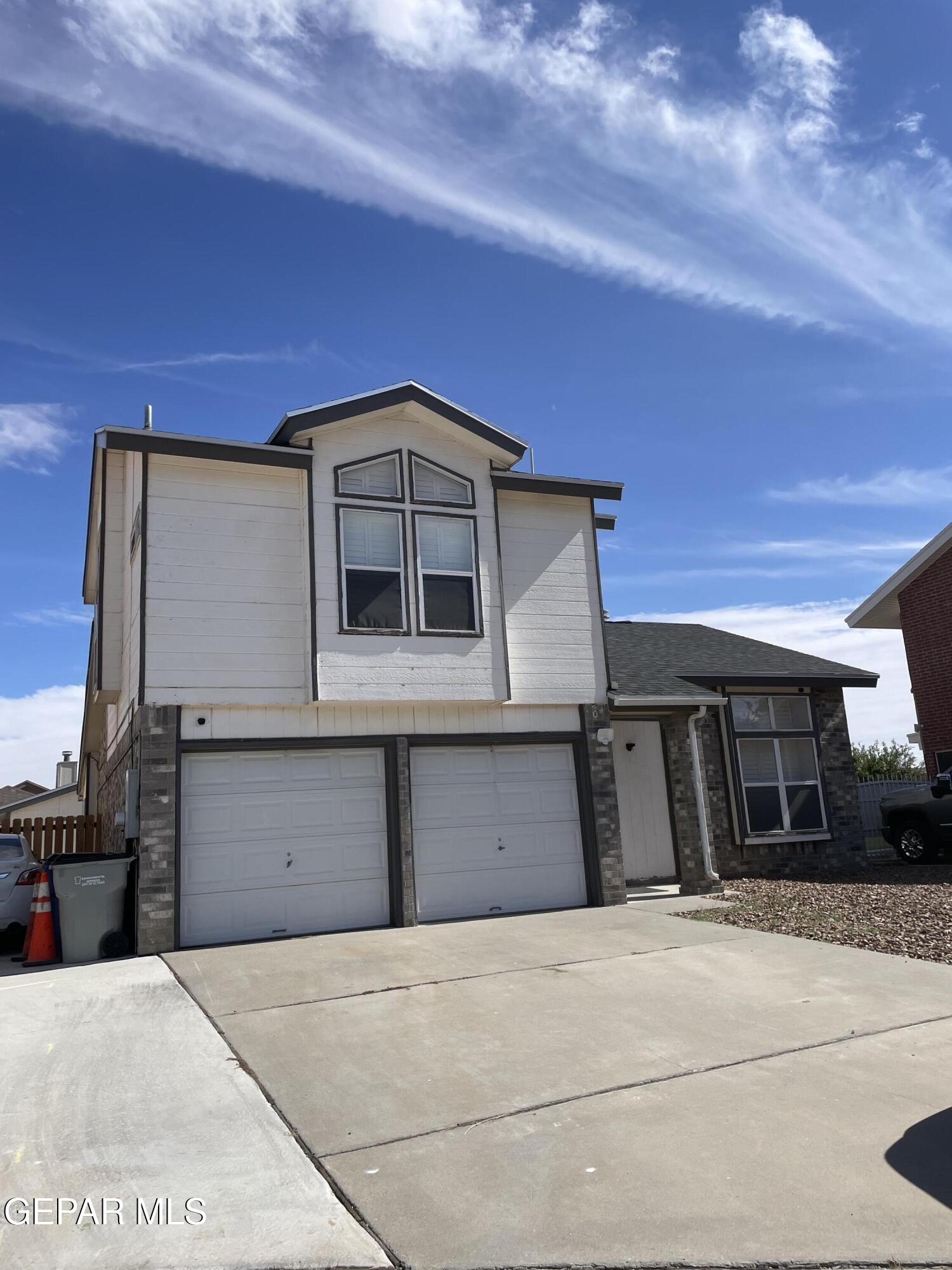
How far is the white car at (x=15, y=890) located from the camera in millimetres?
10422

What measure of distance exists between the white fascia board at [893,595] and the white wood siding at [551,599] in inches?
431

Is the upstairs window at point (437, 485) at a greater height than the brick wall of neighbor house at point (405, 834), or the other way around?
the upstairs window at point (437, 485)

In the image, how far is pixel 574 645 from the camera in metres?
12.5

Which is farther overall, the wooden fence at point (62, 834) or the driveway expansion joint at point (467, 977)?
the wooden fence at point (62, 834)

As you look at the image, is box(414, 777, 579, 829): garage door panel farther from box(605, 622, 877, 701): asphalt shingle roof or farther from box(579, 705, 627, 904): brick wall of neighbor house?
box(605, 622, 877, 701): asphalt shingle roof

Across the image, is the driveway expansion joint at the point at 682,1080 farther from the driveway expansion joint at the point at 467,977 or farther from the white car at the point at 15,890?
the white car at the point at 15,890

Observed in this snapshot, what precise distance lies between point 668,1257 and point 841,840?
13.5m

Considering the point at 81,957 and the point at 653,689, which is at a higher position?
the point at 653,689

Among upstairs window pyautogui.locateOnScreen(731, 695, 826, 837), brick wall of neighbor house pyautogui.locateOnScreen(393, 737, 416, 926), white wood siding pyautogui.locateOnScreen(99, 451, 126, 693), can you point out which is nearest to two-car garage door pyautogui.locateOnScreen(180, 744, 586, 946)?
brick wall of neighbor house pyautogui.locateOnScreen(393, 737, 416, 926)

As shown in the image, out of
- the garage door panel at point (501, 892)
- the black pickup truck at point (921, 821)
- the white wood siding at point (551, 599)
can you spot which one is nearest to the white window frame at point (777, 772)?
the black pickup truck at point (921, 821)

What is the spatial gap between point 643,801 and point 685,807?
0.79 metres

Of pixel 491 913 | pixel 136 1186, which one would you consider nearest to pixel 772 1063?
pixel 136 1186

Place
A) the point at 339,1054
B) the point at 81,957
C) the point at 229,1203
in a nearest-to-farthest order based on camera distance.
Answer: the point at 229,1203
the point at 339,1054
the point at 81,957

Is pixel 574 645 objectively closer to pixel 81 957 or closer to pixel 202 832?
pixel 202 832
